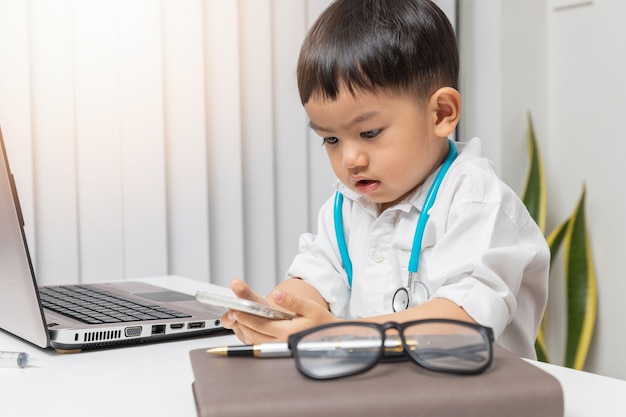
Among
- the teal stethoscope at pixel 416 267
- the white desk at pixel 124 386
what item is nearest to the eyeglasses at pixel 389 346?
the white desk at pixel 124 386

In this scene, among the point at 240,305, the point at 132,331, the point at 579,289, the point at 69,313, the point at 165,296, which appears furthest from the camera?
the point at 579,289

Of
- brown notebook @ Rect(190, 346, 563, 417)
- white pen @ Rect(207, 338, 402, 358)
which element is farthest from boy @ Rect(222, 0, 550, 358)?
brown notebook @ Rect(190, 346, 563, 417)

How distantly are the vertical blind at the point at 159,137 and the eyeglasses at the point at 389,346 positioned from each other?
5.12 ft

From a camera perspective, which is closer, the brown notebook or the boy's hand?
the brown notebook

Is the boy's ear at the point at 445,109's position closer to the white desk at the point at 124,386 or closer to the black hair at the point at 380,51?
the black hair at the point at 380,51

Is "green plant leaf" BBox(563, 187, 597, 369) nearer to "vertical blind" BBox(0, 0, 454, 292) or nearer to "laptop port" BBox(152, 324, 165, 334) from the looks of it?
"vertical blind" BBox(0, 0, 454, 292)

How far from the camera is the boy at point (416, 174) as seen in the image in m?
1.01

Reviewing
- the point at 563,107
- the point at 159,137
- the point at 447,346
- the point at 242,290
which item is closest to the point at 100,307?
the point at 242,290

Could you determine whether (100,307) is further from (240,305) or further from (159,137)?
(159,137)

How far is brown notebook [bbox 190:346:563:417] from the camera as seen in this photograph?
1.75ft

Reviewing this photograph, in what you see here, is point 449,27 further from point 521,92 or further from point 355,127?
point 521,92

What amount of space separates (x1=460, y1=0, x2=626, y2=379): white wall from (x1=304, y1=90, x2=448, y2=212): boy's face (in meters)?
1.20

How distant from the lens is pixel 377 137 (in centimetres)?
108

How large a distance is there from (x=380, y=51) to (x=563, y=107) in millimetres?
1444
